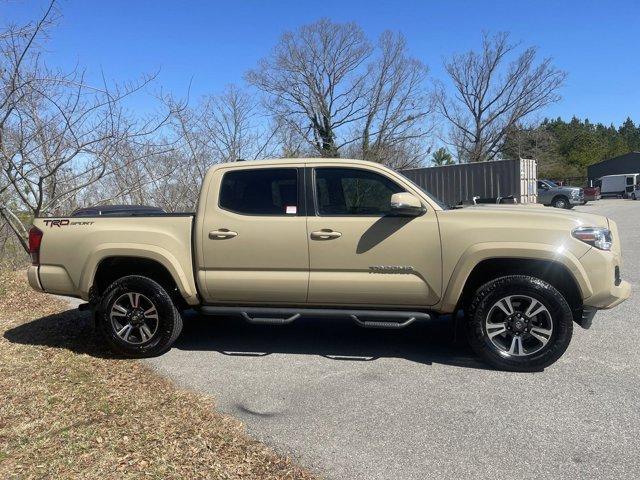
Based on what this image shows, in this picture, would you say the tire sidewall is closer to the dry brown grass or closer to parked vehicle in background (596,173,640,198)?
the dry brown grass

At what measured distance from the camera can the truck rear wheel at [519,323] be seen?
4484mm

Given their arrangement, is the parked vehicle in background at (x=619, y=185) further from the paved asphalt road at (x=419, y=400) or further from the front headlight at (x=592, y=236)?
the front headlight at (x=592, y=236)

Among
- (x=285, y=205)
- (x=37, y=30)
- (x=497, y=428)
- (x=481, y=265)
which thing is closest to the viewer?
(x=497, y=428)

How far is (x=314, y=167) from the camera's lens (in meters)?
5.08

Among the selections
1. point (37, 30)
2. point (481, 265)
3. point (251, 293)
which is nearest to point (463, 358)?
point (481, 265)

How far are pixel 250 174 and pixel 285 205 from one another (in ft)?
1.62

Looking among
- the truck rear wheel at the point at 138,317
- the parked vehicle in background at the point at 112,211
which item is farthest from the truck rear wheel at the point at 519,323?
the parked vehicle in background at the point at 112,211

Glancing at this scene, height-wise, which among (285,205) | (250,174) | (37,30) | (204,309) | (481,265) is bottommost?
(204,309)

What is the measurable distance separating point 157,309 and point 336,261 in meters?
1.82

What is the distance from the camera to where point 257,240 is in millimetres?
4934

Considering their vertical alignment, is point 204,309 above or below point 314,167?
below

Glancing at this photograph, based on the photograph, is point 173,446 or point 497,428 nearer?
point 173,446

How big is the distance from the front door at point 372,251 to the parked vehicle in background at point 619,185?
5225 centimetres

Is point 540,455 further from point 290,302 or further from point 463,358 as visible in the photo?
point 290,302
